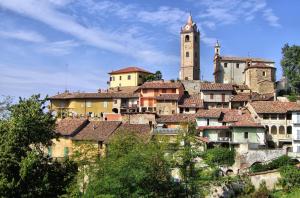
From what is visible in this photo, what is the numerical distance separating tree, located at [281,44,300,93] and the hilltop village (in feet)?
8.39

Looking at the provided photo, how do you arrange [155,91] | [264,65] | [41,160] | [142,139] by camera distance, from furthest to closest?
[264,65] < [155,91] < [142,139] < [41,160]

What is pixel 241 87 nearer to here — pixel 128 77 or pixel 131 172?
pixel 128 77

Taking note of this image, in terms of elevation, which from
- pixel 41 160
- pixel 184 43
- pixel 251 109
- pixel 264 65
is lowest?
pixel 41 160

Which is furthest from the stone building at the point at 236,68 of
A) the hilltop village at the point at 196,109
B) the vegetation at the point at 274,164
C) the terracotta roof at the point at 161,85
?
the vegetation at the point at 274,164

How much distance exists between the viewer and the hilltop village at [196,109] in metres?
51.9

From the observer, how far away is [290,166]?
44781 millimetres

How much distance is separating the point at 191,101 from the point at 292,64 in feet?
67.2

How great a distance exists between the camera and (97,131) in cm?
5234

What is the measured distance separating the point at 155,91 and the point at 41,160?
4035 cm

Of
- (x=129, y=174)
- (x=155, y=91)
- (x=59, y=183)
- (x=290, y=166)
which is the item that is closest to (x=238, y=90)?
(x=155, y=91)

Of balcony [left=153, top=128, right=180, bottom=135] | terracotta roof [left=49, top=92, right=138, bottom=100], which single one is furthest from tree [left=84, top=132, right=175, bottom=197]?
terracotta roof [left=49, top=92, right=138, bottom=100]

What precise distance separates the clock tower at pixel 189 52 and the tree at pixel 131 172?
48.3 meters

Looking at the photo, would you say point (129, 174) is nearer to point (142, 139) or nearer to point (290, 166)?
point (142, 139)

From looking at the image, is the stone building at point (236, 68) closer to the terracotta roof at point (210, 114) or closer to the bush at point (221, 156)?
the terracotta roof at point (210, 114)
